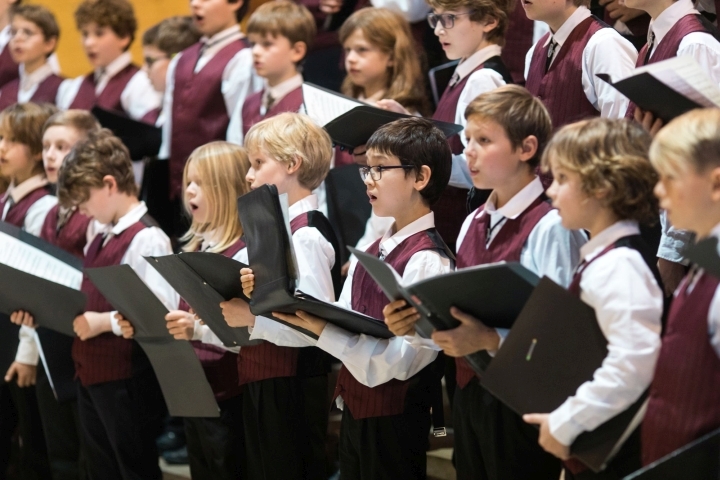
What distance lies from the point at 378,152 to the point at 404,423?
630 millimetres

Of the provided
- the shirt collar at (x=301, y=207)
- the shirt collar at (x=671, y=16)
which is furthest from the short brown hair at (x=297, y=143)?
the shirt collar at (x=671, y=16)

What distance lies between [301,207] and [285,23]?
49.2 inches

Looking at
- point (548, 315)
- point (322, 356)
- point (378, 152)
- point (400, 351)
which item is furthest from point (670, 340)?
point (322, 356)

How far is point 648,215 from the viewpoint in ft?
6.09

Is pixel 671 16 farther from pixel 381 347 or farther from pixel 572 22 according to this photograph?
pixel 381 347

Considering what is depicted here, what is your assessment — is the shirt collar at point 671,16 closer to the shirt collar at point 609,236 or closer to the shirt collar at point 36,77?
the shirt collar at point 609,236

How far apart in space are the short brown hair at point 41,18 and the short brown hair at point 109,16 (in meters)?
0.15

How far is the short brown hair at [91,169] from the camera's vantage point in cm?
312

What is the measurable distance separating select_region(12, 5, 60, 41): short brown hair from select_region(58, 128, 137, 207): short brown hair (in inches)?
70.3

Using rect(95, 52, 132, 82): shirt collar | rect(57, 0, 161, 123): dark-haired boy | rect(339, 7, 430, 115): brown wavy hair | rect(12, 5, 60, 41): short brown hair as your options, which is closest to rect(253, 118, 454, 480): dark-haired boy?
rect(339, 7, 430, 115): brown wavy hair

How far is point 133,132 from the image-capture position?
387cm

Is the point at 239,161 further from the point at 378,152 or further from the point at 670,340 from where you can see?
the point at 670,340

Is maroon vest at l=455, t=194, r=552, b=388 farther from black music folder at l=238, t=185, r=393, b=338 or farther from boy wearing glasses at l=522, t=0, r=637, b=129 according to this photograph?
boy wearing glasses at l=522, t=0, r=637, b=129

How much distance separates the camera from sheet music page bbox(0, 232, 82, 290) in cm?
305
